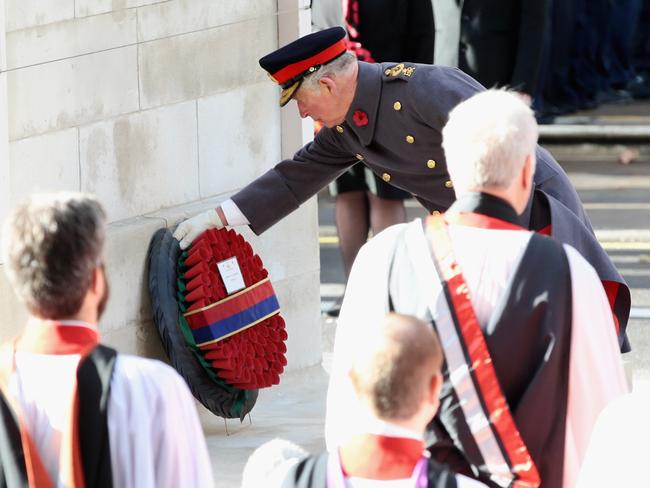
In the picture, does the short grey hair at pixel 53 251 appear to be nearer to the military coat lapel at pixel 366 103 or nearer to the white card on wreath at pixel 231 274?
the military coat lapel at pixel 366 103

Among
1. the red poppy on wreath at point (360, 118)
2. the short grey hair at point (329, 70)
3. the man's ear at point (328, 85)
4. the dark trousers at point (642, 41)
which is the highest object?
the short grey hair at point (329, 70)

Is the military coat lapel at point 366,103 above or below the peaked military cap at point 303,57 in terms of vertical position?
below

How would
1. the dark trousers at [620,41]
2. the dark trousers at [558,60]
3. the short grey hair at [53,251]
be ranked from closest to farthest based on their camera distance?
1. the short grey hair at [53,251]
2. the dark trousers at [558,60]
3. the dark trousers at [620,41]

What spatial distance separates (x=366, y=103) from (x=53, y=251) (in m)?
2.37

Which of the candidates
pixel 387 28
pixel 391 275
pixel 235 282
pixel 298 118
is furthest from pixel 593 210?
pixel 391 275

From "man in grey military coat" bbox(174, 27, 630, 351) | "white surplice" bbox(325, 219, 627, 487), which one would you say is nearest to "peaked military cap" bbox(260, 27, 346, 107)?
"man in grey military coat" bbox(174, 27, 630, 351)

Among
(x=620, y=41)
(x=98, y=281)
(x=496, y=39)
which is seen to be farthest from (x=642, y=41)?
(x=98, y=281)

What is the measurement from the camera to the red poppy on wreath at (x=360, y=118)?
16.8 feet

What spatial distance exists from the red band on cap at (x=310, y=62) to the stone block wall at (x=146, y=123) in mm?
757

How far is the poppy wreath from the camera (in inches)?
226

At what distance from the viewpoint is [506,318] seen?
3.24 meters

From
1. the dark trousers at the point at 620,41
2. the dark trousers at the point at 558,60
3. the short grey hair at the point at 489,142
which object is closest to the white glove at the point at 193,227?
the short grey hair at the point at 489,142

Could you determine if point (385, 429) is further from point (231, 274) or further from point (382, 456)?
point (231, 274)

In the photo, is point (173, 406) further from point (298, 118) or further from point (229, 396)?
point (298, 118)
